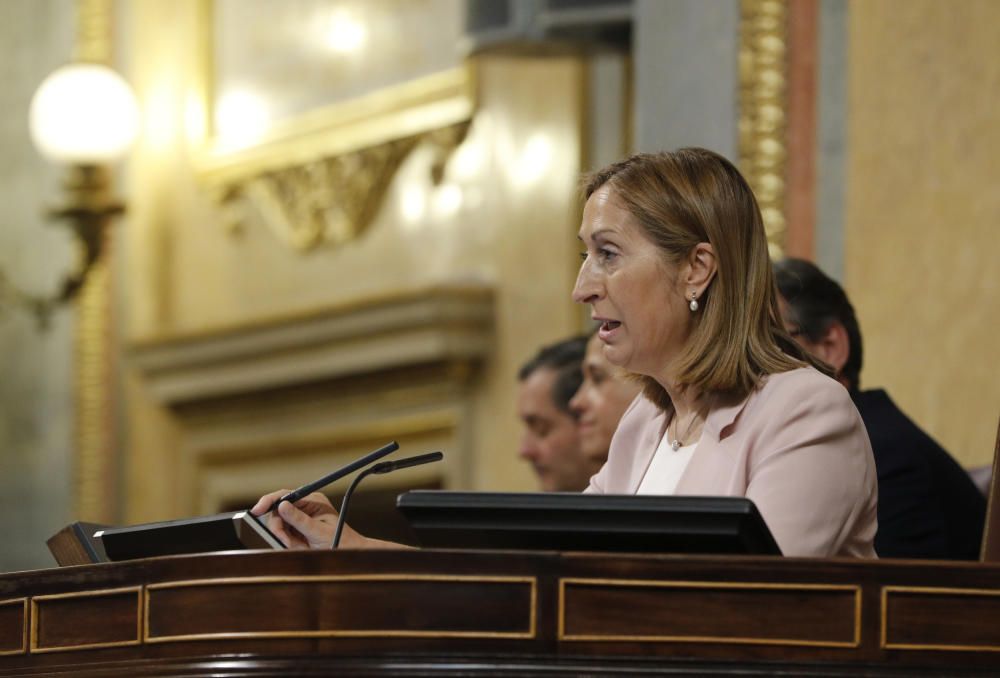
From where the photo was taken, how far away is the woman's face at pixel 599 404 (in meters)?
5.56

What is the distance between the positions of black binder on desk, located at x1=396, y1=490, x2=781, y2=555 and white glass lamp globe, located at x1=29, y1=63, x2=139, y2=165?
6.32m

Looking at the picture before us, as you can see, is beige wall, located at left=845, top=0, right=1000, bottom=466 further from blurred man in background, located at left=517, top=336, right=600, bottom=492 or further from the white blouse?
the white blouse

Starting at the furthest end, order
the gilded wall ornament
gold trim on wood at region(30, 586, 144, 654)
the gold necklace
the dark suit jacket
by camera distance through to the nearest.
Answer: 1. the gilded wall ornament
2. the dark suit jacket
3. the gold necklace
4. gold trim on wood at region(30, 586, 144, 654)

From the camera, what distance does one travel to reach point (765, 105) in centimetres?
602

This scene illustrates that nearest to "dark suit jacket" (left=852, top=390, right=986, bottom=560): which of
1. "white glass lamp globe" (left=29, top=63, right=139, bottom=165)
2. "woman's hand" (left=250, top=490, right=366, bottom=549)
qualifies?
"woman's hand" (left=250, top=490, right=366, bottom=549)

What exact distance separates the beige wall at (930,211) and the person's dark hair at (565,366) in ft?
2.77

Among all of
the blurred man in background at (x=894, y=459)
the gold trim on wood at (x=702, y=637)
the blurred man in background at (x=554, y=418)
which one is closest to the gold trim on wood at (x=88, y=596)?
the gold trim on wood at (x=702, y=637)

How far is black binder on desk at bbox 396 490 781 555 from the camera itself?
2.76 metres

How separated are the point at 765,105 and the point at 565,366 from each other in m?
0.89

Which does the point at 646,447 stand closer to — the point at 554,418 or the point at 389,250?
the point at 554,418

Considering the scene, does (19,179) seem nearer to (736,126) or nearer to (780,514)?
(736,126)

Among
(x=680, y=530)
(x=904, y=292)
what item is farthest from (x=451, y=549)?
(x=904, y=292)

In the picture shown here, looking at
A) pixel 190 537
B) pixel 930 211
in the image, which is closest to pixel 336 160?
pixel 930 211

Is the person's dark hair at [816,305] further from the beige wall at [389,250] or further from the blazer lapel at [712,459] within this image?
the beige wall at [389,250]
